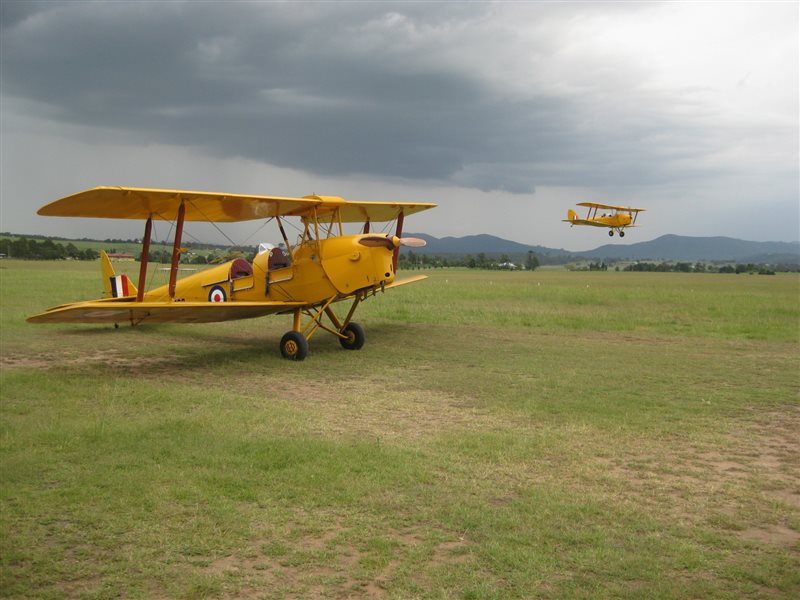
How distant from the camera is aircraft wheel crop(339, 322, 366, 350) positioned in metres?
14.0

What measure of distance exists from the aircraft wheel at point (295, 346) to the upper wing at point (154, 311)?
2.23 ft

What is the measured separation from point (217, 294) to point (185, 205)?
113 inches

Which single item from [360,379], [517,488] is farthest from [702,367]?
[517,488]

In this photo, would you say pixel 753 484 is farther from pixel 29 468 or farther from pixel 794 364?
pixel 794 364

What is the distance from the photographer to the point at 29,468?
5.83 metres

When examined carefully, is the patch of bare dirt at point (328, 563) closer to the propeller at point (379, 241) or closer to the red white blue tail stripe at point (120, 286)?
the propeller at point (379, 241)

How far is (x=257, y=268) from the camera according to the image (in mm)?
13805

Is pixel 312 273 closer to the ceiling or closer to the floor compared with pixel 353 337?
closer to the ceiling

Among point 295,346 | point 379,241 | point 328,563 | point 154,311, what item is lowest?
point 328,563

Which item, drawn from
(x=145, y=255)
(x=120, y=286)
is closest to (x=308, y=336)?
(x=145, y=255)

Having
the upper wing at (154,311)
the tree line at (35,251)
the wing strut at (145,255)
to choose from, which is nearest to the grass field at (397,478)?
the upper wing at (154,311)

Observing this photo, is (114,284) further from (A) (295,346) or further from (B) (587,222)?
(B) (587,222)

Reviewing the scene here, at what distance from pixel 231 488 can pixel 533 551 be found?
8.02 ft

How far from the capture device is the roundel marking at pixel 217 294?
14.3 m
